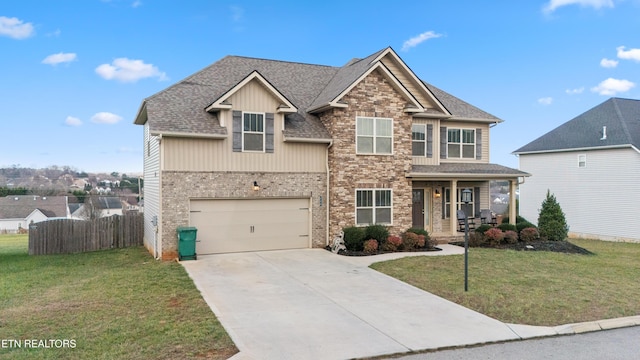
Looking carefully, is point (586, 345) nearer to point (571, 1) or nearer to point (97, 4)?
point (571, 1)

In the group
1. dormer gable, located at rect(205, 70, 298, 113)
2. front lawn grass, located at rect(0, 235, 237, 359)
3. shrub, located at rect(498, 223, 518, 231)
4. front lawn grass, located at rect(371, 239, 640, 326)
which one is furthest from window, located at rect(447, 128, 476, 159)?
front lawn grass, located at rect(0, 235, 237, 359)

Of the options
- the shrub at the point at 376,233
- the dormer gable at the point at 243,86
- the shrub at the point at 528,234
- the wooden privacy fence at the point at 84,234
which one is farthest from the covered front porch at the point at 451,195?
the wooden privacy fence at the point at 84,234

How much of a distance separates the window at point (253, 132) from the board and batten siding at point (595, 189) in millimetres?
19594

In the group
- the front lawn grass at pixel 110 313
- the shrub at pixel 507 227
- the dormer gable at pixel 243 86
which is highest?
the dormer gable at pixel 243 86

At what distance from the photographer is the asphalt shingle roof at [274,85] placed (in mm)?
14562

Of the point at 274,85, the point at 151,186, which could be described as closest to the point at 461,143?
the point at 274,85

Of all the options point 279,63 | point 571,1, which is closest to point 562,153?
point 571,1

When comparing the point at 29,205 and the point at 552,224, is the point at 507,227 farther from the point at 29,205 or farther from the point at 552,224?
the point at 29,205

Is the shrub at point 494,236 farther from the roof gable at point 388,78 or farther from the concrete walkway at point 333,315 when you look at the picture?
the concrete walkway at point 333,315

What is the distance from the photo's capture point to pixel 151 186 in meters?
16.1

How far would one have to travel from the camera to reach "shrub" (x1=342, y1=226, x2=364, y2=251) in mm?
15492

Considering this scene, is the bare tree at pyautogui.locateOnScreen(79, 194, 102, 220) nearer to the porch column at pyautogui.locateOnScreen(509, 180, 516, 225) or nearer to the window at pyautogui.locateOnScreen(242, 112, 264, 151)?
the window at pyautogui.locateOnScreen(242, 112, 264, 151)

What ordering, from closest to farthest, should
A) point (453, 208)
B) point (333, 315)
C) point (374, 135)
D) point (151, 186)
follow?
point (333, 315), point (151, 186), point (374, 135), point (453, 208)

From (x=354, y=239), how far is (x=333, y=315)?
7.40 meters
